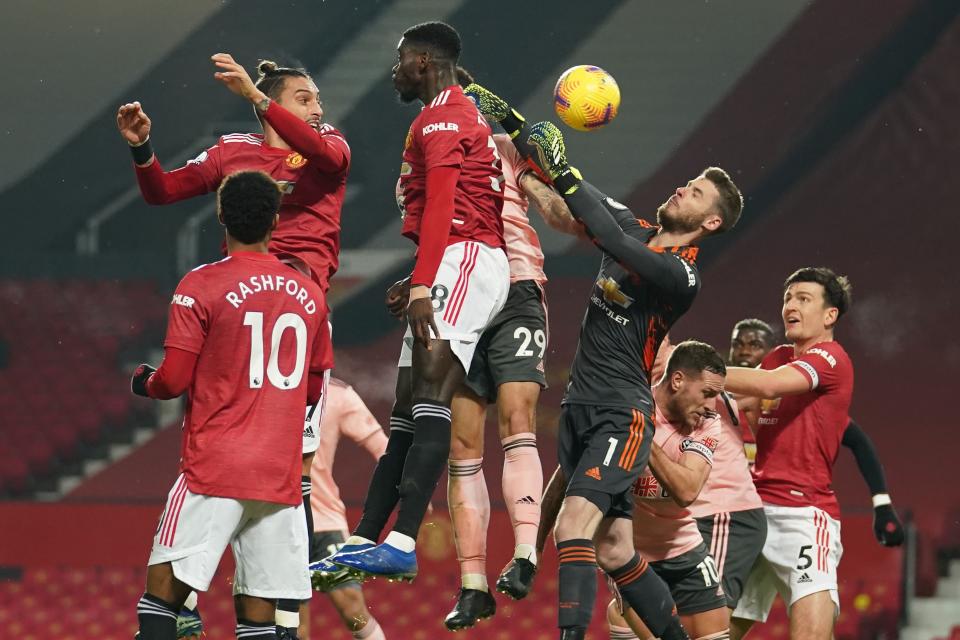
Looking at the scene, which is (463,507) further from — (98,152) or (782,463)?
(98,152)

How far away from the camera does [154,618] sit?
390 centimetres

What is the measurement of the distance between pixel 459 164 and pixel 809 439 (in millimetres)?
2387

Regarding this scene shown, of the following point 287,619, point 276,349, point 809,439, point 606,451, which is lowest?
point 287,619

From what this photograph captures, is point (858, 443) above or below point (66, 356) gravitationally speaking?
below

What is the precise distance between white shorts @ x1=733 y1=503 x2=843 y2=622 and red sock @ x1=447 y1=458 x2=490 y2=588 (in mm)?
1732

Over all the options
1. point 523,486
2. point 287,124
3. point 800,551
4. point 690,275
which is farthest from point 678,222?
point 800,551

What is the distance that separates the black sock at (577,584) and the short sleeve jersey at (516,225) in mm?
1088

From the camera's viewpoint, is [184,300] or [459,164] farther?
[459,164]

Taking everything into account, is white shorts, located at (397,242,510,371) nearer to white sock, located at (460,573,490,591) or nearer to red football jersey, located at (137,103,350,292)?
red football jersey, located at (137,103,350,292)

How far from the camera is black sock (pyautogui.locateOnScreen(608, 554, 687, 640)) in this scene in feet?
15.6

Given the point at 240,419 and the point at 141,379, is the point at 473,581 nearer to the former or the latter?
the point at 240,419

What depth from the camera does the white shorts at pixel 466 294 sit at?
4605 millimetres

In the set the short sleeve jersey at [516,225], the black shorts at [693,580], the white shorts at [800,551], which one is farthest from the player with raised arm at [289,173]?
the white shorts at [800,551]

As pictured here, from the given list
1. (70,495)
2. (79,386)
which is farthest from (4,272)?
(70,495)
